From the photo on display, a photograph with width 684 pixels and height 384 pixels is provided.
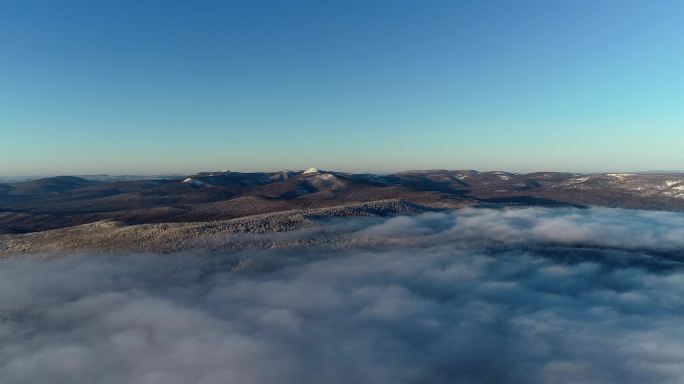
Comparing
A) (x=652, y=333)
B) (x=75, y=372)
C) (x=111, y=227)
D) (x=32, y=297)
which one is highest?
(x=111, y=227)

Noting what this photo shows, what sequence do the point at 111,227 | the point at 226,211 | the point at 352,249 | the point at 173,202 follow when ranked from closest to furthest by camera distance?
the point at 352,249 < the point at 111,227 < the point at 226,211 < the point at 173,202

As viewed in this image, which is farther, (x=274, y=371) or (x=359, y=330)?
(x=359, y=330)

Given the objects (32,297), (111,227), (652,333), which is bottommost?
(652,333)

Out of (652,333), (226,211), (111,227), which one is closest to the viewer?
(652,333)

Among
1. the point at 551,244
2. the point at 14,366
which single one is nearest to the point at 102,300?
the point at 14,366

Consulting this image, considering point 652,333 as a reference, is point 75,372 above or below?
above

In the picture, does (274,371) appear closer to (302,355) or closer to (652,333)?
(302,355)

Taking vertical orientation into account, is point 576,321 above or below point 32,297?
below

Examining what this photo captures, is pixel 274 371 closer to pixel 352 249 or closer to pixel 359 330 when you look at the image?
pixel 359 330

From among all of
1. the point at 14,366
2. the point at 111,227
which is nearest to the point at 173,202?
the point at 111,227
